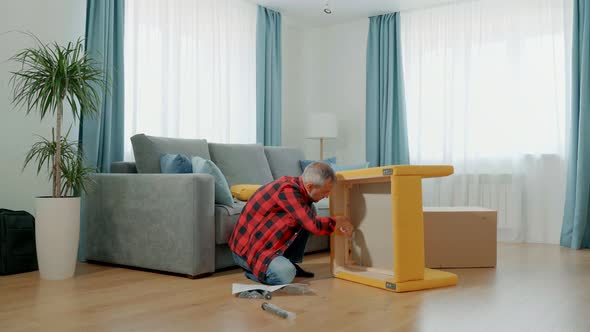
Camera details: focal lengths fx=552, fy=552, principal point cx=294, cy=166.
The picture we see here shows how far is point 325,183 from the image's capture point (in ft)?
9.14

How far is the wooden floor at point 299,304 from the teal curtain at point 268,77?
2714 mm

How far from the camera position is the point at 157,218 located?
Answer: 3332 mm

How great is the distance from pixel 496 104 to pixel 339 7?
1.89 metres

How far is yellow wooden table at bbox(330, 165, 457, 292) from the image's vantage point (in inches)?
108

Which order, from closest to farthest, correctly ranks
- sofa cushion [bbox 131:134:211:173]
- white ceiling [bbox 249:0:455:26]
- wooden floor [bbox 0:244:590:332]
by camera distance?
wooden floor [bbox 0:244:590:332] < sofa cushion [bbox 131:134:211:173] < white ceiling [bbox 249:0:455:26]

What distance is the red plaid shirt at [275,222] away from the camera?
9.21ft

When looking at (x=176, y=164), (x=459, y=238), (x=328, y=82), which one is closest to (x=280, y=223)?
(x=176, y=164)

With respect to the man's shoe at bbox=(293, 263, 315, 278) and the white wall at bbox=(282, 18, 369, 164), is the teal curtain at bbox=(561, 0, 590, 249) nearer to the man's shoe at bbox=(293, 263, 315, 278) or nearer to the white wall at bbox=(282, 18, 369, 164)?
the white wall at bbox=(282, 18, 369, 164)

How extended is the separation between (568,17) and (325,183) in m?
3.34

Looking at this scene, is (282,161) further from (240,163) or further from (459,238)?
(459,238)

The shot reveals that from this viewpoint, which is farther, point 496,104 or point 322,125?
point 322,125

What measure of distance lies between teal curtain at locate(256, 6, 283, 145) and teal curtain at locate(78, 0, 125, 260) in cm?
177

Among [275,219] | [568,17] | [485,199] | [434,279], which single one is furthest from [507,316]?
[568,17]

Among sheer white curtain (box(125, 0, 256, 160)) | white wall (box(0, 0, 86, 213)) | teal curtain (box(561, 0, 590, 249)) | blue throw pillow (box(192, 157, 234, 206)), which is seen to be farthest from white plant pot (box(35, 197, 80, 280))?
teal curtain (box(561, 0, 590, 249))
